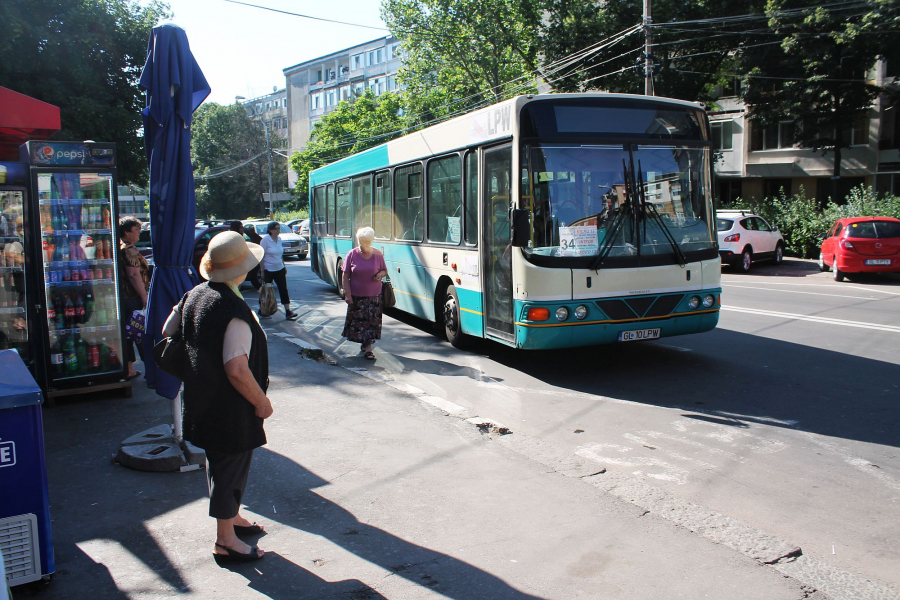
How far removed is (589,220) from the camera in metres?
7.82

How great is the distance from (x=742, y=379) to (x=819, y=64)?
2313 centimetres

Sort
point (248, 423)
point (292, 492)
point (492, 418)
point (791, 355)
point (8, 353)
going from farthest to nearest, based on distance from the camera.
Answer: point (791, 355)
point (492, 418)
point (292, 492)
point (8, 353)
point (248, 423)

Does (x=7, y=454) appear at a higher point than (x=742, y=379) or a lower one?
higher

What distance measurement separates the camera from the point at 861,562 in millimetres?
3932

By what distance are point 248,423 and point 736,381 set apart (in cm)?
584

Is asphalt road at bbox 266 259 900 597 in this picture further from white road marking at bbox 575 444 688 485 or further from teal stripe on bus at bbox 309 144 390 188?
teal stripe on bus at bbox 309 144 390 188

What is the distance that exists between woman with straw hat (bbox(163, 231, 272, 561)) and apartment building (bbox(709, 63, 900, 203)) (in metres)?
30.7

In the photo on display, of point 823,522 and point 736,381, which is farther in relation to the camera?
point 736,381

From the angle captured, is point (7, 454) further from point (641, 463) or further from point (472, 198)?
point (472, 198)

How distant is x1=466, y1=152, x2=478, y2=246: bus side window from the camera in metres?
9.17

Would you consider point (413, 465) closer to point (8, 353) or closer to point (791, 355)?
point (8, 353)

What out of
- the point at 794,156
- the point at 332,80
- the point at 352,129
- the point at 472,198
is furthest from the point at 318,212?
the point at 332,80

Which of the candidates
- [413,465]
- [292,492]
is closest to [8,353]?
[292,492]

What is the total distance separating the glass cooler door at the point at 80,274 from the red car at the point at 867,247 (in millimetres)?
16802
